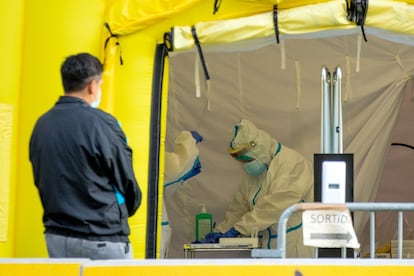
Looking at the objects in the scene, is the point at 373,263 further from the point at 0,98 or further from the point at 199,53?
the point at 0,98

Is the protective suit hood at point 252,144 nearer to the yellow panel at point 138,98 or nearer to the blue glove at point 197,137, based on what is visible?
the blue glove at point 197,137

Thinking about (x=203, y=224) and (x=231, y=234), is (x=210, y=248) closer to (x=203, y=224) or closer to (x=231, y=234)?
(x=231, y=234)

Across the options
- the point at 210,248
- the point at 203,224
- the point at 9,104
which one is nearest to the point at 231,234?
the point at 210,248

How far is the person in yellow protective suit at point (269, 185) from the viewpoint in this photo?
26.9ft

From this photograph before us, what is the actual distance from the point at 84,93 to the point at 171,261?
95 centimetres

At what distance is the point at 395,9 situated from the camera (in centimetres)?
625

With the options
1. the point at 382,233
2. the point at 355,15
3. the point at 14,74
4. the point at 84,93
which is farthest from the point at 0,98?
the point at 382,233

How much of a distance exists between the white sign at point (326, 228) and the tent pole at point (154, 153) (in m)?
1.77

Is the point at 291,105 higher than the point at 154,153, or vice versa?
the point at 291,105

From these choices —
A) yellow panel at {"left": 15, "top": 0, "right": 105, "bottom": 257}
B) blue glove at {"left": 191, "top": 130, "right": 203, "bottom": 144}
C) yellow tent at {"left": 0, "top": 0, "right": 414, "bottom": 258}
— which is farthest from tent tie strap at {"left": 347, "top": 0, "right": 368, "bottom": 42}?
blue glove at {"left": 191, "top": 130, "right": 203, "bottom": 144}

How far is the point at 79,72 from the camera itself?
4.65m

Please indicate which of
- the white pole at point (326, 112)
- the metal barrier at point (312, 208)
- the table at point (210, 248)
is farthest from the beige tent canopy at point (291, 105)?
the metal barrier at point (312, 208)

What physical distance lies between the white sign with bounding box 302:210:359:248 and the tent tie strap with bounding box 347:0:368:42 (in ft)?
5.84

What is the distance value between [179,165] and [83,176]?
3.94 m
